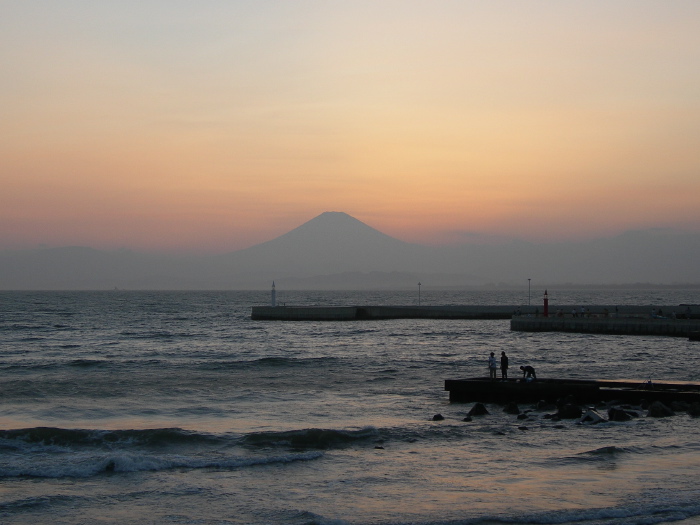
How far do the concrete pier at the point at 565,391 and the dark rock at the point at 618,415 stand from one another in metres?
2.50

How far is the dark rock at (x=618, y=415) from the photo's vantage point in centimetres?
2147

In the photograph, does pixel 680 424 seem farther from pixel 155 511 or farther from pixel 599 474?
pixel 155 511

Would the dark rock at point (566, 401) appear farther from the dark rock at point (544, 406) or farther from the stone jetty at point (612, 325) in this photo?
the stone jetty at point (612, 325)

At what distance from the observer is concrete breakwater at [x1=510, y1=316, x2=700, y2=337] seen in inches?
2083

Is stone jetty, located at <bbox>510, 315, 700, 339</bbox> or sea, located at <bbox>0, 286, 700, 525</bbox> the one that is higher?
stone jetty, located at <bbox>510, 315, 700, 339</bbox>

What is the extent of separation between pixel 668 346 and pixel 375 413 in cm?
2924

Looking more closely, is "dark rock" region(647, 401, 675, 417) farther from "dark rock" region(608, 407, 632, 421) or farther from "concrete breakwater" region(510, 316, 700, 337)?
"concrete breakwater" region(510, 316, 700, 337)

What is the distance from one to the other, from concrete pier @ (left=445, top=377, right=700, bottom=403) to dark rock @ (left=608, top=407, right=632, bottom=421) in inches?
98.4

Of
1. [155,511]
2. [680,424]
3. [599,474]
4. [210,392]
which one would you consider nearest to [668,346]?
[680,424]

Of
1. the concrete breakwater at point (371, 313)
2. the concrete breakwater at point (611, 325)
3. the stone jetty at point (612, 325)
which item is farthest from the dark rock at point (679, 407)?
the concrete breakwater at point (371, 313)

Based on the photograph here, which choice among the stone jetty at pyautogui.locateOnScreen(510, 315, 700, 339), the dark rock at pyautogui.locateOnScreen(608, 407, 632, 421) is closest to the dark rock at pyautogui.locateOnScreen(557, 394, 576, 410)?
the dark rock at pyautogui.locateOnScreen(608, 407, 632, 421)

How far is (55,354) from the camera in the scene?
4547 cm

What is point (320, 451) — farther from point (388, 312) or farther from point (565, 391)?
point (388, 312)

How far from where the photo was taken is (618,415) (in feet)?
70.5
